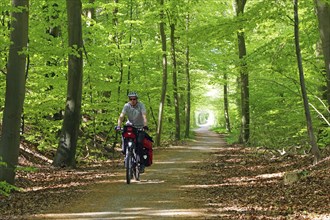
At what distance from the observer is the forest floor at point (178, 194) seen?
6.51m

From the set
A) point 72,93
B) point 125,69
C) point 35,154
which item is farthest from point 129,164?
point 125,69

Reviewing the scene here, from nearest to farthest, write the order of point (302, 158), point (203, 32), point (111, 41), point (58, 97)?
point (203, 32) < point (302, 158) < point (58, 97) < point (111, 41)

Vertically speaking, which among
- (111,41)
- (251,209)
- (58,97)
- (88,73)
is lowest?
(251,209)

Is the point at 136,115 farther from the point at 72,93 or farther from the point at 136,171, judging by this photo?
the point at 72,93

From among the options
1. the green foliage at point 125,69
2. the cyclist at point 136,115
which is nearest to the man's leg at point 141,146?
the cyclist at point 136,115

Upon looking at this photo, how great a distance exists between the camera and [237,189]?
881cm

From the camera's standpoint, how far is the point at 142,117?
9.46 meters

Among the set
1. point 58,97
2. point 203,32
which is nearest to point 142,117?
point 203,32

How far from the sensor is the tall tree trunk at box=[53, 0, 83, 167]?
1237cm

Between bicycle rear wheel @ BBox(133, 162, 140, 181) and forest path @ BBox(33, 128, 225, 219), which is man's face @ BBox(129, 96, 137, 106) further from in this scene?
forest path @ BBox(33, 128, 225, 219)

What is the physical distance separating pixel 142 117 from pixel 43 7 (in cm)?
749

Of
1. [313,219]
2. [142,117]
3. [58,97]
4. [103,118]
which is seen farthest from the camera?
[103,118]

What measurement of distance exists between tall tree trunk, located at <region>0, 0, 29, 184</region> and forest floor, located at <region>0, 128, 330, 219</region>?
0.86 metres

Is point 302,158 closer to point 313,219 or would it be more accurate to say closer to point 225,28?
point 225,28
